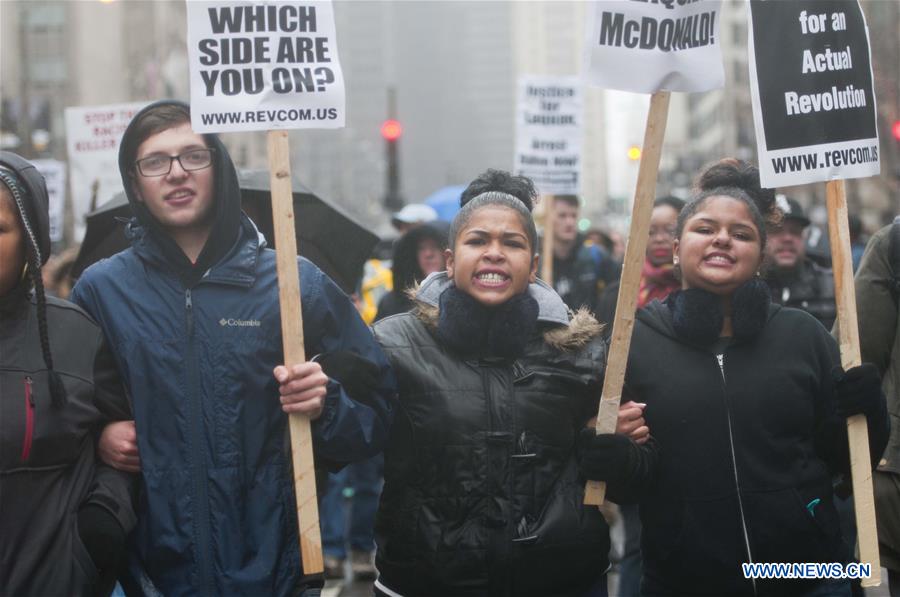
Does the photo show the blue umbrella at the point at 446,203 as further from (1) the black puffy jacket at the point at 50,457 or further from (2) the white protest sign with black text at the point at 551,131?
(1) the black puffy jacket at the point at 50,457

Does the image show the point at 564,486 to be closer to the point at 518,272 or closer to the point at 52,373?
the point at 518,272

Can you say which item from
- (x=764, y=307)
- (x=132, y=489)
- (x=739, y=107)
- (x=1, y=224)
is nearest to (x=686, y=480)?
(x=764, y=307)

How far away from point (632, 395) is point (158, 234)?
5.77 feet

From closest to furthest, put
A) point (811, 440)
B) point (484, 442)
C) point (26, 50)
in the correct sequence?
point (484, 442) → point (811, 440) → point (26, 50)

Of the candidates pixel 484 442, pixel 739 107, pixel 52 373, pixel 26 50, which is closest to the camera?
pixel 52 373

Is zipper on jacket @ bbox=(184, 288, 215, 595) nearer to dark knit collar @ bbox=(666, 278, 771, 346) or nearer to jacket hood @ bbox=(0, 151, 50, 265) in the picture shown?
jacket hood @ bbox=(0, 151, 50, 265)

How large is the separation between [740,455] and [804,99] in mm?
1364

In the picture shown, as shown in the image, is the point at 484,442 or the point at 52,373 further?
the point at 484,442

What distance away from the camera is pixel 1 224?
410 cm

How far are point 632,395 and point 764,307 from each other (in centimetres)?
56

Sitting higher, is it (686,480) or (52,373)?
(52,373)

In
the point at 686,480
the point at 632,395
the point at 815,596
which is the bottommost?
the point at 815,596

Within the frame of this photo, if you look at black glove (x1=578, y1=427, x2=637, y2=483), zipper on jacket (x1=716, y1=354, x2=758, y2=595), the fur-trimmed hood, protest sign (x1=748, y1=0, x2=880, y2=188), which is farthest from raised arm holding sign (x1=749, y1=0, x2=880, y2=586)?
black glove (x1=578, y1=427, x2=637, y2=483)

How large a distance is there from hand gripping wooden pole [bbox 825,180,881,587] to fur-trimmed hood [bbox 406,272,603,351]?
0.88 metres
